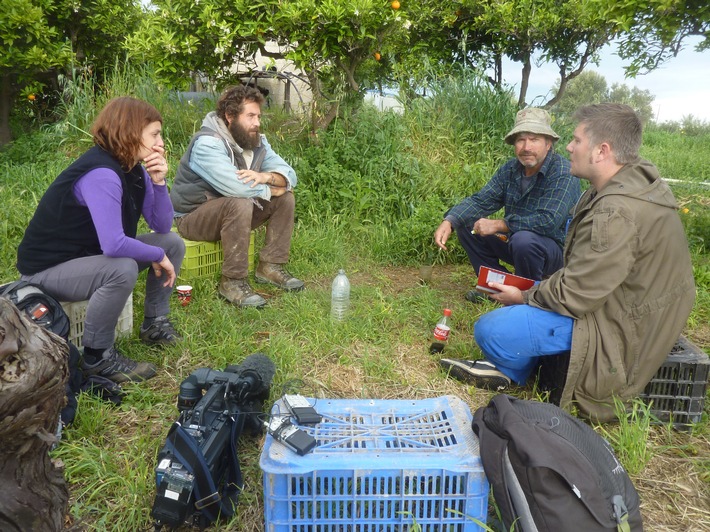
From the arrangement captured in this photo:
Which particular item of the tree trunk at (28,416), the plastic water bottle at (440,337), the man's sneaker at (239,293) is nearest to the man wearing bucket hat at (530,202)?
the plastic water bottle at (440,337)

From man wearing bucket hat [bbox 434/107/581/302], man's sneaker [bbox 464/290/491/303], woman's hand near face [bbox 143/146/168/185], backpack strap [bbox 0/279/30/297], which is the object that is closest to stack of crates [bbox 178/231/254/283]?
woman's hand near face [bbox 143/146/168/185]

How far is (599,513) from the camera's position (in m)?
1.86

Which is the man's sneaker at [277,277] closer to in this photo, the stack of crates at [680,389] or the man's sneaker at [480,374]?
the man's sneaker at [480,374]

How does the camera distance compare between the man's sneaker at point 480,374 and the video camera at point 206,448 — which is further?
the man's sneaker at point 480,374

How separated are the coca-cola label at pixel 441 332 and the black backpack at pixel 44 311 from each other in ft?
6.79

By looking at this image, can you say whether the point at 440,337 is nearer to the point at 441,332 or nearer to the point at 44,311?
the point at 441,332

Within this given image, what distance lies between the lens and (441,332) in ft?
11.8

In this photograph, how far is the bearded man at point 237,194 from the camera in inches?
164

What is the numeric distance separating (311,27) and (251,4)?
25.3 inches

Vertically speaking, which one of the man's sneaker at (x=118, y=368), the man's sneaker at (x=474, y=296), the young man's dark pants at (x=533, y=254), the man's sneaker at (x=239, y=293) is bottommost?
the man's sneaker at (x=118, y=368)

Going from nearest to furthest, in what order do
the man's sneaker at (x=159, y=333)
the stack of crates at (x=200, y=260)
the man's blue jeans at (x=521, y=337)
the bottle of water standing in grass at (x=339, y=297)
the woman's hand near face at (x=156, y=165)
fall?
the man's blue jeans at (x=521, y=337) < the woman's hand near face at (x=156, y=165) < the man's sneaker at (x=159, y=333) < the bottle of water standing in grass at (x=339, y=297) < the stack of crates at (x=200, y=260)

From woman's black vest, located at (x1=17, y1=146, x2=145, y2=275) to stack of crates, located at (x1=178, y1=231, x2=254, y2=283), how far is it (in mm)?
1261

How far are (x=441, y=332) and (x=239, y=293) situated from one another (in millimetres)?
1496

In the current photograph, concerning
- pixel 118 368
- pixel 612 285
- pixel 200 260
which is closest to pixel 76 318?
pixel 118 368
